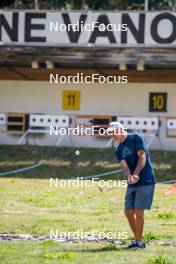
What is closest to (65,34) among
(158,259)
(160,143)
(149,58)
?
(149,58)

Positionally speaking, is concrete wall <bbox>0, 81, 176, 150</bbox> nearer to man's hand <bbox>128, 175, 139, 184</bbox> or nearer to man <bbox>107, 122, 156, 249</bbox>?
man <bbox>107, 122, 156, 249</bbox>

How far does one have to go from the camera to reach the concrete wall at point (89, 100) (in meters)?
26.6

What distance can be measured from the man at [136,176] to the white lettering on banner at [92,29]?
44.2 feet

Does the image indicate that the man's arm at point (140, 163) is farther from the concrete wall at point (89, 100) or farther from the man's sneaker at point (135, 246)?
the concrete wall at point (89, 100)

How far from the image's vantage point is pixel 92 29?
24.8m

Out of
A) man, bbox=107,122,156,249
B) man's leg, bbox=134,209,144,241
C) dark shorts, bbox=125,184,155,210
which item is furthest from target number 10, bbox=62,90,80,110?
man's leg, bbox=134,209,144,241

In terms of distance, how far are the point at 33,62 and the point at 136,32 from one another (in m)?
3.19

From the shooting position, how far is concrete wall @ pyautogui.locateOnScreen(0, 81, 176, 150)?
26.6 m

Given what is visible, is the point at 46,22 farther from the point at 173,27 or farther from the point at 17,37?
the point at 173,27

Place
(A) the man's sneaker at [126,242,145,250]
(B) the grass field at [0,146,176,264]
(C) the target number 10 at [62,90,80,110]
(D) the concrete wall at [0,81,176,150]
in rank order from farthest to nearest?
(C) the target number 10 at [62,90,80,110] < (D) the concrete wall at [0,81,176,150] < (A) the man's sneaker at [126,242,145,250] < (B) the grass field at [0,146,176,264]

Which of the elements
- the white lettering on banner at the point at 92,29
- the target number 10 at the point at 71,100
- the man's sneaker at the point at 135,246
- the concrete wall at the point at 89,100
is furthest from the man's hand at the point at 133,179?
the target number 10 at the point at 71,100

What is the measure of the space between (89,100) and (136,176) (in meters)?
15.9

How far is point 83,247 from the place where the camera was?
1147 centimetres

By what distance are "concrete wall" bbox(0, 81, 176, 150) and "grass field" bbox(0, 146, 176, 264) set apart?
10.3 ft
